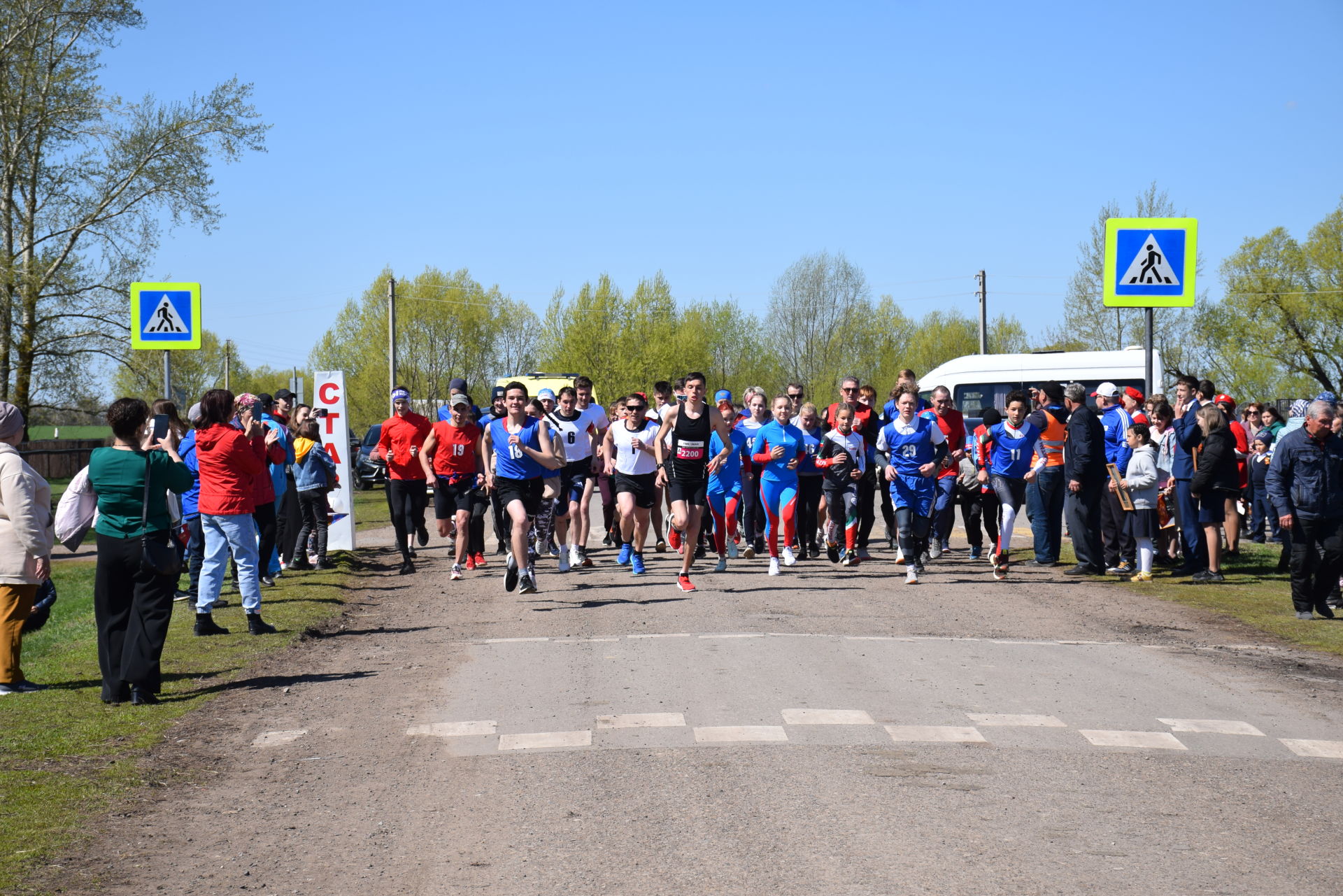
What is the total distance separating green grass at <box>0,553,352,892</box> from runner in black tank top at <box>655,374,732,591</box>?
3299 millimetres

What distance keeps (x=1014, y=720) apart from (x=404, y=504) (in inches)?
355

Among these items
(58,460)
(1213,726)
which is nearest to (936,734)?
(1213,726)

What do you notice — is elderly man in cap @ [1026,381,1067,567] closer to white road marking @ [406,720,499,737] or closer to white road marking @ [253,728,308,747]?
white road marking @ [406,720,499,737]

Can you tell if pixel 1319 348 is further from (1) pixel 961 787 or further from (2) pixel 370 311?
(1) pixel 961 787

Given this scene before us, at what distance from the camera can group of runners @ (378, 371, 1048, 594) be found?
12.7m

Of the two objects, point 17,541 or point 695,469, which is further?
point 695,469

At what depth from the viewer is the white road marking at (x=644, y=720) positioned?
6.92m

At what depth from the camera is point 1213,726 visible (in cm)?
693

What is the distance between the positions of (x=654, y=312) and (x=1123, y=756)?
58624 mm

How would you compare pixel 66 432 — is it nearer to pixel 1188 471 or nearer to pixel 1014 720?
pixel 1188 471

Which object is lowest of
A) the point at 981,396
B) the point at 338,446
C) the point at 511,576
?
the point at 511,576

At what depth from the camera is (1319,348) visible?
55500mm

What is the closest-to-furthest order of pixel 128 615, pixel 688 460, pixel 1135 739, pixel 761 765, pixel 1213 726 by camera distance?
pixel 761 765 → pixel 1135 739 → pixel 1213 726 → pixel 128 615 → pixel 688 460

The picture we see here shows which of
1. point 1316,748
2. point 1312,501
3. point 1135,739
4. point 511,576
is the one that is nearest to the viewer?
point 1316,748
